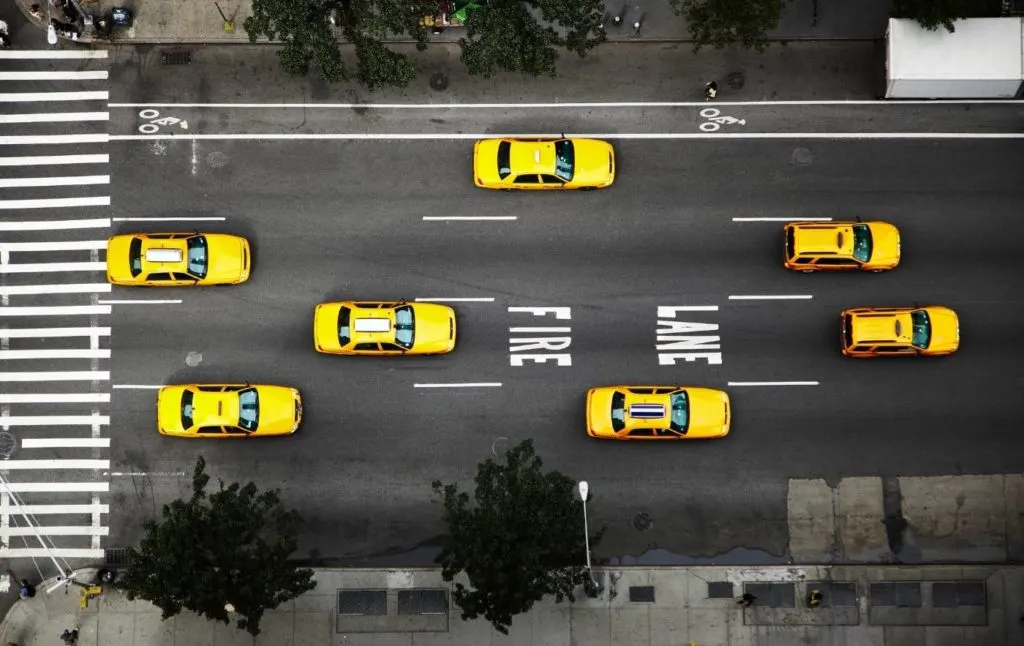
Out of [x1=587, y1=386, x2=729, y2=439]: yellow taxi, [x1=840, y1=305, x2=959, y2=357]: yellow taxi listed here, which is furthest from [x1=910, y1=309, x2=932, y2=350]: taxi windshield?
[x1=587, y1=386, x2=729, y2=439]: yellow taxi

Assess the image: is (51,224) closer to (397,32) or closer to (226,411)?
(226,411)

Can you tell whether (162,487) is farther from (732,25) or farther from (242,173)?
(732,25)

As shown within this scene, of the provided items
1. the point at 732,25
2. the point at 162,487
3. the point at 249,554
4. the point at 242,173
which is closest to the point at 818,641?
the point at 249,554

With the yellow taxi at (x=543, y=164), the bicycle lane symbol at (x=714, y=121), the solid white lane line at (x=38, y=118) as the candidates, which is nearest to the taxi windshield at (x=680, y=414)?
the yellow taxi at (x=543, y=164)

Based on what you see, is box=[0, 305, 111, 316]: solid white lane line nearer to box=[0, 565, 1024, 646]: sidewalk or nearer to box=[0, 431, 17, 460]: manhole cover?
box=[0, 431, 17, 460]: manhole cover

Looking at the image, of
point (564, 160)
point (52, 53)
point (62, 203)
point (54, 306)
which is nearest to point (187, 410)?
point (54, 306)

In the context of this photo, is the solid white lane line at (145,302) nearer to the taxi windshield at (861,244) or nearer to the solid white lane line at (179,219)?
the solid white lane line at (179,219)

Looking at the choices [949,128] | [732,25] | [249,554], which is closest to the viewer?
[249,554]
